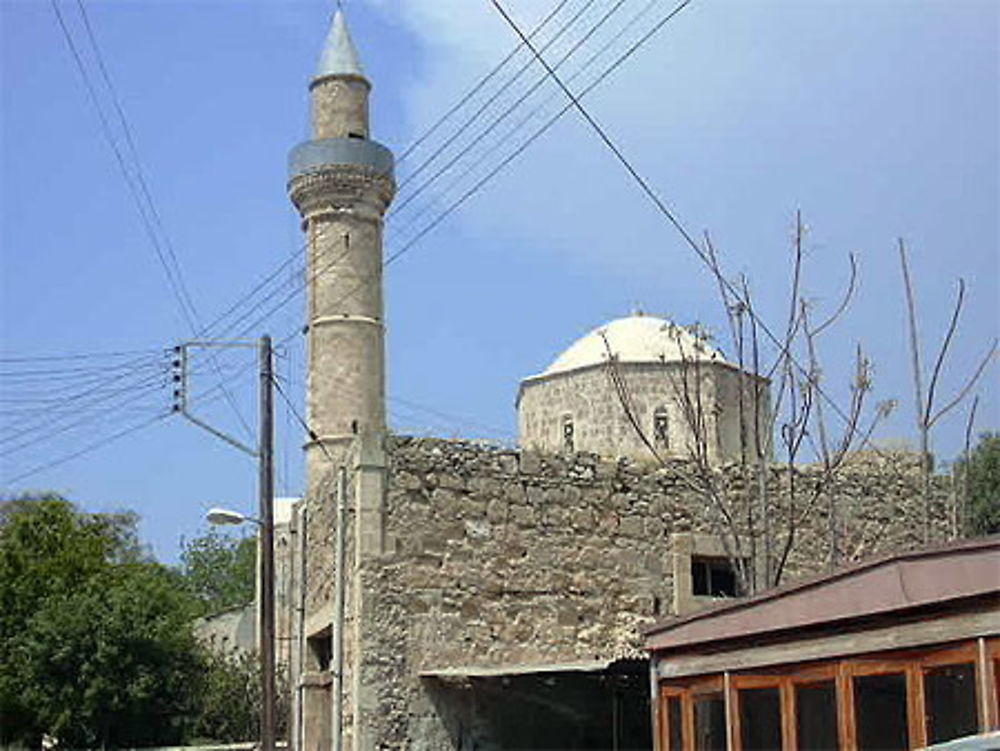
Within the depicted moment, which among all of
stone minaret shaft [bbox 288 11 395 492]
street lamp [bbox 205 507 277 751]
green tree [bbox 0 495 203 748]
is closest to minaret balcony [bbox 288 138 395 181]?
stone minaret shaft [bbox 288 11 395 492]

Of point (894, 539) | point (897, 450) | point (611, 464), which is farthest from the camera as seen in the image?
point (897, 450)

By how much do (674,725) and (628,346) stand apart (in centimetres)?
2073

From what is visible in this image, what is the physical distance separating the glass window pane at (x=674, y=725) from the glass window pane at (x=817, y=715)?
1.61 meters

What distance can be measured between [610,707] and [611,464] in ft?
9.32

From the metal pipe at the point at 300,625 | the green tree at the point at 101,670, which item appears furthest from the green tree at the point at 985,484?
the green tree at the point at 101,670

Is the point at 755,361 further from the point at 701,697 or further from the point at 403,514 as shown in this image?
the point at 701,697

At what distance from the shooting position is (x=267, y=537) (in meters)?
17.5

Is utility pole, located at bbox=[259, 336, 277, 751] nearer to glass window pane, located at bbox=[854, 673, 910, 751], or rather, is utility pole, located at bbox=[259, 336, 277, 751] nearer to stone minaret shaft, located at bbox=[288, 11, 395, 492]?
glass window pane, located at bbox=[854, 673, 910, 751]

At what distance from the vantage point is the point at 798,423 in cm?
1862

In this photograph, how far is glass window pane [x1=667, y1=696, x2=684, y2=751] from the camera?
11273 mm

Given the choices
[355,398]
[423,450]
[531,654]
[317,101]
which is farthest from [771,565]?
[317,101]

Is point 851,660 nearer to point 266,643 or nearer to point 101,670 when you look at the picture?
point 266,643

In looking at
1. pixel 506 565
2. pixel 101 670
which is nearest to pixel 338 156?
pixel 101 670

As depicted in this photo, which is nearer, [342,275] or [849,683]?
[849,683]
